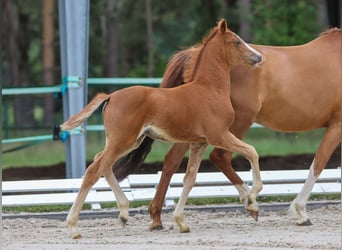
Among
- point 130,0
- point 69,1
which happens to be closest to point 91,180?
point 69,1

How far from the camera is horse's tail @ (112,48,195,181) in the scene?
8.88 meters

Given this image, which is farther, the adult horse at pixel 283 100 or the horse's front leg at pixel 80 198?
the adult horse at pixel 283 100

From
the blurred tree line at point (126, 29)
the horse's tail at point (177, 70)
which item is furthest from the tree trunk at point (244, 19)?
the horse's tail at point (177, 70)

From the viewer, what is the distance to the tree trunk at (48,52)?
2441cm

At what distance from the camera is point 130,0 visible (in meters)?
32.4

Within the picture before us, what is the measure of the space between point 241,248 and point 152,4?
26459mm

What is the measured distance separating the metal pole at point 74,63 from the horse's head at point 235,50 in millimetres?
2955

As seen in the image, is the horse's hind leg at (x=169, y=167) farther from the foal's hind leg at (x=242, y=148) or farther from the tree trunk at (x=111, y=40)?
the tree trunk at (x=111, y=40)

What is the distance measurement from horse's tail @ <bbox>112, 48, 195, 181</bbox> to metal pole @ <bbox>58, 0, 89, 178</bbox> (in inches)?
84.4

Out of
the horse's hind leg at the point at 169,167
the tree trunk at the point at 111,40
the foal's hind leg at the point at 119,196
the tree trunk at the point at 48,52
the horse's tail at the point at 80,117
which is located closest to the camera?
the horse's tail at the point at 80,117

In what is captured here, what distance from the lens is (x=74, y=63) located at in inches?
429

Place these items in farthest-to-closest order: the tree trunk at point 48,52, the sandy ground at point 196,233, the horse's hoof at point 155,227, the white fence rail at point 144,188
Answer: the tree trunk at point 48,52
the white fence rail at point 144,188
the horse's hoof at point 155,227
the sandy ground at point 196,233

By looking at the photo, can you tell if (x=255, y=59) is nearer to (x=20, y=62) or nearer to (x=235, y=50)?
(x=235, y=50)

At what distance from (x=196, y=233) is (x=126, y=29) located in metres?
26.3
